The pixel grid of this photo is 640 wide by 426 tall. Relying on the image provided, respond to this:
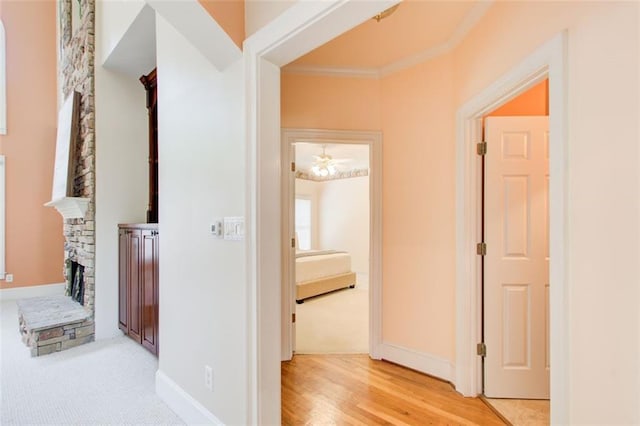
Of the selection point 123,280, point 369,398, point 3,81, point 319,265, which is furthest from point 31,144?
point 369,398

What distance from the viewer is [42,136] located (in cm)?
487

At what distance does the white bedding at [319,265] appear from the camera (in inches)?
188

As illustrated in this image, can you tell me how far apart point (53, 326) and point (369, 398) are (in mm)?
2962

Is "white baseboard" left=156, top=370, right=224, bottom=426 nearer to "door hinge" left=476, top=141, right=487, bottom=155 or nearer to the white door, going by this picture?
the white door

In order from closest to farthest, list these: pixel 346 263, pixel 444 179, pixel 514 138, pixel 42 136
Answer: pixel 514 138 → pixel 444 179 → pixel 42 136 → pixel 346 263

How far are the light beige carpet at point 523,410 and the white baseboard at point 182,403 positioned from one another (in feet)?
5.89

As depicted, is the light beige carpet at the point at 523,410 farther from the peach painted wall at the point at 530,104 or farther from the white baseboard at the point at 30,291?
the white baseboard at the point at 30,291

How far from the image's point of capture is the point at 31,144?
478 cm

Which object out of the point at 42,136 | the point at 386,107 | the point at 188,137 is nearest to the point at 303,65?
the point at 386,107

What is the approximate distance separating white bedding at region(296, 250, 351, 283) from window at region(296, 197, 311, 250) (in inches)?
102

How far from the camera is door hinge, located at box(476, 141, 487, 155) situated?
2212 millimetres

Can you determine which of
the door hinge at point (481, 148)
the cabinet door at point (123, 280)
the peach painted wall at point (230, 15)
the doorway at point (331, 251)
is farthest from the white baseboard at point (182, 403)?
the door hinge at point (481, 148)

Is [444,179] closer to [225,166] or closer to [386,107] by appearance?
[386,107]

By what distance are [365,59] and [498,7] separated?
108cm
